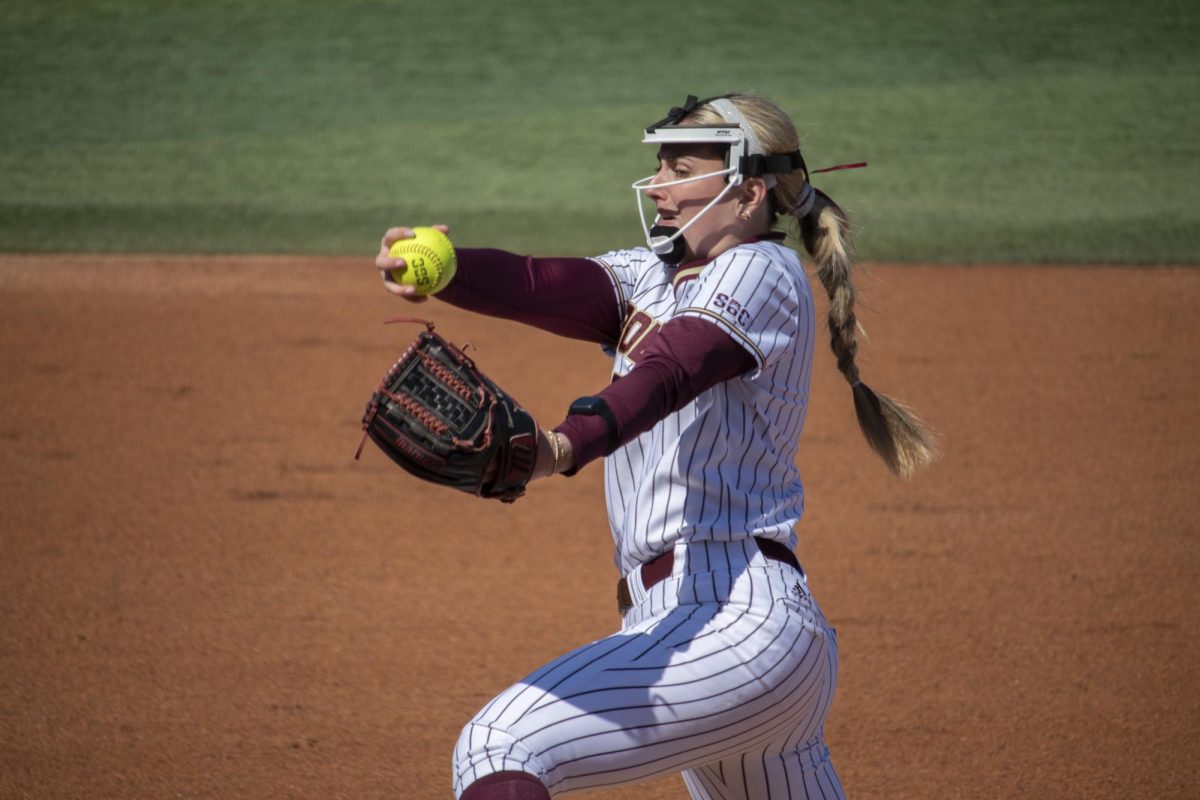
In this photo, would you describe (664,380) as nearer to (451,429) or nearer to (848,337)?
(451,429)

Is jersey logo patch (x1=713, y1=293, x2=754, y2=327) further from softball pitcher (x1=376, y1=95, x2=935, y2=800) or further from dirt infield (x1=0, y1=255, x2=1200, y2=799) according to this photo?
dirt infield (x1=0, y1=255, x2=1200, y2=799)

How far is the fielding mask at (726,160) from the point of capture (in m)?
2.33

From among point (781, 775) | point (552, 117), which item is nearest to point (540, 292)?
point (781, 775)

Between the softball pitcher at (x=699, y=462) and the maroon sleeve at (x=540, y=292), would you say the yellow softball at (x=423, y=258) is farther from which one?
the maroon sleeve at (x=540, y=292)

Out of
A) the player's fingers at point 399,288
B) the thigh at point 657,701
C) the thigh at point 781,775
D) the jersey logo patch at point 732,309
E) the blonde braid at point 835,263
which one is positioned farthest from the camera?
the blonde braid at point 835,263

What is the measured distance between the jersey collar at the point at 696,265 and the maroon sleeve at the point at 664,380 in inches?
11.1

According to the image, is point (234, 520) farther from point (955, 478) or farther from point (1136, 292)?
point (1136, 292)

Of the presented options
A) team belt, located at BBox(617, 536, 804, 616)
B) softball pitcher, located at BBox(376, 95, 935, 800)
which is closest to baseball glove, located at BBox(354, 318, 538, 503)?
softball pitcher, located at BBox(376, 95, 935, 800)

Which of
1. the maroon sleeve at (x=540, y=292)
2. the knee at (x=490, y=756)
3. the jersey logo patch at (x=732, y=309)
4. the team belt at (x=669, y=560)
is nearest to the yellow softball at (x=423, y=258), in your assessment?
the maroon sleeve at (x=540, y=292)

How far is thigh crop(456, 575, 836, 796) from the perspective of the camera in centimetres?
194

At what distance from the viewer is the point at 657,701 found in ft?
6.53

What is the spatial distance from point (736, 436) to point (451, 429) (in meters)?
0.59

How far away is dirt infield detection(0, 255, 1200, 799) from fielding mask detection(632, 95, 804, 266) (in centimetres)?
182

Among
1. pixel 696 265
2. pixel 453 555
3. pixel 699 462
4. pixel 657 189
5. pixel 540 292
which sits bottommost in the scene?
pixel 453 555
